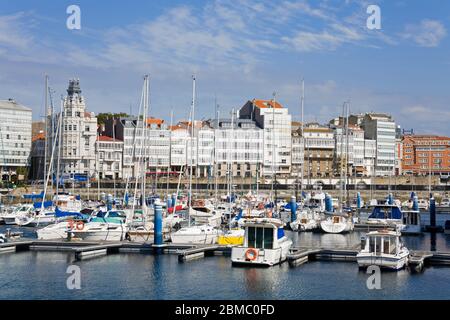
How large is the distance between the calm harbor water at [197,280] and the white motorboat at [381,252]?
546 mm

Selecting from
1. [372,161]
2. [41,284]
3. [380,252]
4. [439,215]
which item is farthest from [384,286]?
[372,161]

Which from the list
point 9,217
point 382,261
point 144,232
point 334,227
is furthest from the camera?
point 9,217

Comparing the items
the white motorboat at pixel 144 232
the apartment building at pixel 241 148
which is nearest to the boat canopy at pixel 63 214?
the white motorboat at pixel 144 232

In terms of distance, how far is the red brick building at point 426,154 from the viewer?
162m

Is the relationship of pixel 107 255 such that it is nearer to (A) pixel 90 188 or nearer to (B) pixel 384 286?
(B) pixel 384 286

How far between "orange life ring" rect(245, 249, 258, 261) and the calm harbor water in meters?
0.62

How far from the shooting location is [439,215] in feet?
266

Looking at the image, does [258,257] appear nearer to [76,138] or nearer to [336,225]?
[336,225]

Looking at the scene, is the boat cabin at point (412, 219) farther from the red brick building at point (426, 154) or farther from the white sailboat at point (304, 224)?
the red brick building at point (426, 154)

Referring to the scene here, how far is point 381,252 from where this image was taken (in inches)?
1273

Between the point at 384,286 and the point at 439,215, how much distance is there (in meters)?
54.9

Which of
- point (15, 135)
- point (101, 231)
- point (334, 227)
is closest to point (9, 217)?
point (101, 231)

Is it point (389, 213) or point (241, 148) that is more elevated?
point (241, 148)

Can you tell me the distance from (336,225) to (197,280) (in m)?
24.4
